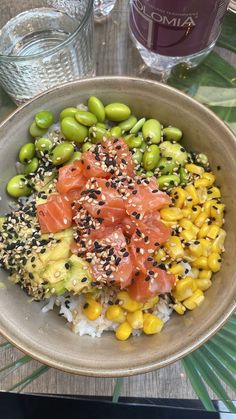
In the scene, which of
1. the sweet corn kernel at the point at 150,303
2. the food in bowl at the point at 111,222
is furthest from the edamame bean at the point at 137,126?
the sweet corn kernel at the point at 150,303

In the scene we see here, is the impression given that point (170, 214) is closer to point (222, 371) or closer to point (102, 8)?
point (222, 371)

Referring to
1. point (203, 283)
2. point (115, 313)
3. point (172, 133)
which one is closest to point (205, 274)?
point (203, 283)

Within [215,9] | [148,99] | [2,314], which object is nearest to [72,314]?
[2,314]

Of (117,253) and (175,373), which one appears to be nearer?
(117,253)

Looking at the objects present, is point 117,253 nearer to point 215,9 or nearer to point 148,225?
A: point 148,225

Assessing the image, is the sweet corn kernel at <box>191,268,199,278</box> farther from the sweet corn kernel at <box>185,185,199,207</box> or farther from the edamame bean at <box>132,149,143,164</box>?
the edamame bean at <box>132,149,143,164</box>
